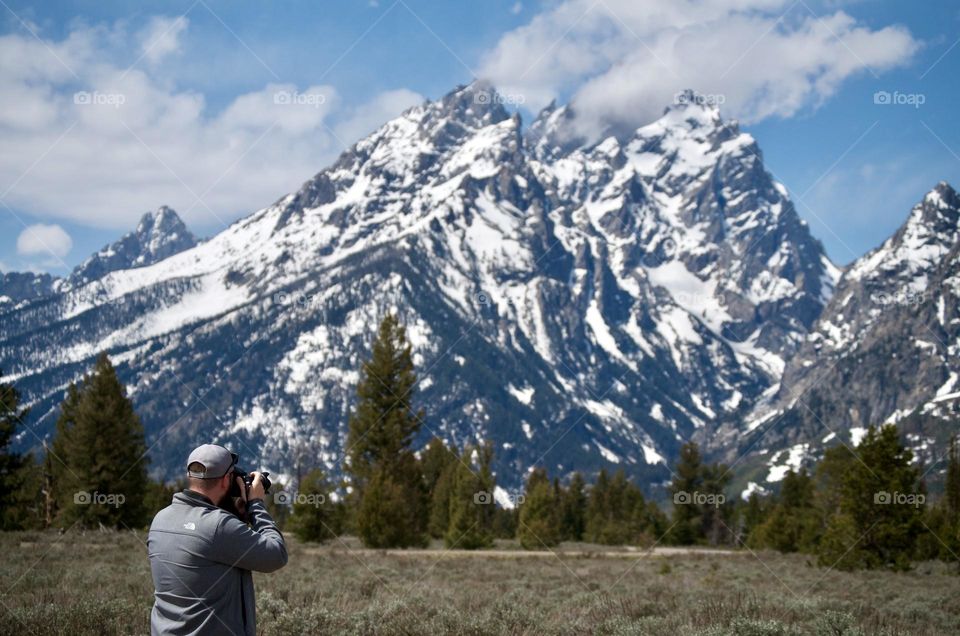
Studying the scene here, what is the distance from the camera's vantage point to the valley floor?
11352 millimetres

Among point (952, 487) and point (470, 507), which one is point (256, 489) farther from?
point (952, 487)

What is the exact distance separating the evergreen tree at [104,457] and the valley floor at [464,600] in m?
14.0

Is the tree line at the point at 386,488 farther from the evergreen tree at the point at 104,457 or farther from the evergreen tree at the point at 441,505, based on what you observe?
the evergreen tree at the point at 441,505

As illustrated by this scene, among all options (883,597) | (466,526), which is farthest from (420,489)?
(883,597)

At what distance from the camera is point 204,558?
6.48 meters

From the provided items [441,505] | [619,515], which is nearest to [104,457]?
[441,505]

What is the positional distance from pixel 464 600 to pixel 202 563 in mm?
9226

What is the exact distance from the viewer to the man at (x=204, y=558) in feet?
21.2

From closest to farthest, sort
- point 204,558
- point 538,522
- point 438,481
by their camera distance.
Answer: point 204,558
point 538,522
point 438,481

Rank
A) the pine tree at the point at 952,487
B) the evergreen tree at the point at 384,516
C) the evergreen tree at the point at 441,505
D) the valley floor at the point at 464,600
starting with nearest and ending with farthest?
the valley floor at the point at 464,600 < the evergreen tree at the point at 384,516 < the pine tree at the point at 952,487 < the evergreen tree at the point at 441,505

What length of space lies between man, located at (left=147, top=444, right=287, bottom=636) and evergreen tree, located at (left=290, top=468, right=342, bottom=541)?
29.1 metres

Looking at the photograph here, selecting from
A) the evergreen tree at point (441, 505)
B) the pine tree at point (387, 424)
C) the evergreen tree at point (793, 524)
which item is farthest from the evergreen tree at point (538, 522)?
the evergreen tree at point (793, 524)

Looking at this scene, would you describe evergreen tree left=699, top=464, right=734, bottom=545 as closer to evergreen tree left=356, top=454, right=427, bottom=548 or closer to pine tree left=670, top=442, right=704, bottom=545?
pine tree left=670, top=442, right=704, bottom=545

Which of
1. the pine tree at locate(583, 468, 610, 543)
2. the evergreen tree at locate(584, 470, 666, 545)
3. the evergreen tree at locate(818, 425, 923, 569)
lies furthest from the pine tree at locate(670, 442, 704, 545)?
the evergreen tree at locate(818, 425, 923, 569)
